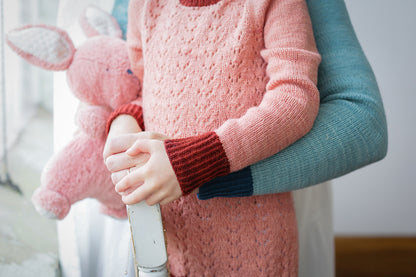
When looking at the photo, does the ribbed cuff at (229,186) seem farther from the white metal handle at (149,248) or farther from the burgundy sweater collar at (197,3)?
the burgundy sweater collar at (197,3)

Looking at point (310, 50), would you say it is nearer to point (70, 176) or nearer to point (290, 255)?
point (290, 255)

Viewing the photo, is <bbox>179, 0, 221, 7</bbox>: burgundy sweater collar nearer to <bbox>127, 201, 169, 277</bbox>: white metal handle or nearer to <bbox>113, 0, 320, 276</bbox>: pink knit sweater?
<bbox>113, 0, 320, 276</bbox>: pink knit sweater

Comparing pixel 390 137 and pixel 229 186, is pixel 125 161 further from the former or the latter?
pixel 390 137

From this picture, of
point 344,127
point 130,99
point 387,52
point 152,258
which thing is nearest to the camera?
point 152,258

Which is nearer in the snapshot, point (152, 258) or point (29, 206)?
point (152, 258)

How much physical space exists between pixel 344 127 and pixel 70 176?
47cm

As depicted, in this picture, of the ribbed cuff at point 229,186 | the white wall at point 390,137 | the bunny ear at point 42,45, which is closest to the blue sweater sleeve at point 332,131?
the ribbed cuff at point 229,186

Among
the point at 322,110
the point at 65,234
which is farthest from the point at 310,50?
the point at 65,234

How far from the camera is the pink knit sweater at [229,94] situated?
0.51m

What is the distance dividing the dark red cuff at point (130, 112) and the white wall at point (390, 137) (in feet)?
3.97

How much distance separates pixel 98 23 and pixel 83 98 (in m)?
0.18

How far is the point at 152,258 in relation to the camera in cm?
41

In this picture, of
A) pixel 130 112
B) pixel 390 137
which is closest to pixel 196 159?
pixel 130 112

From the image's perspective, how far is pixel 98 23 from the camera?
705 millimetres
